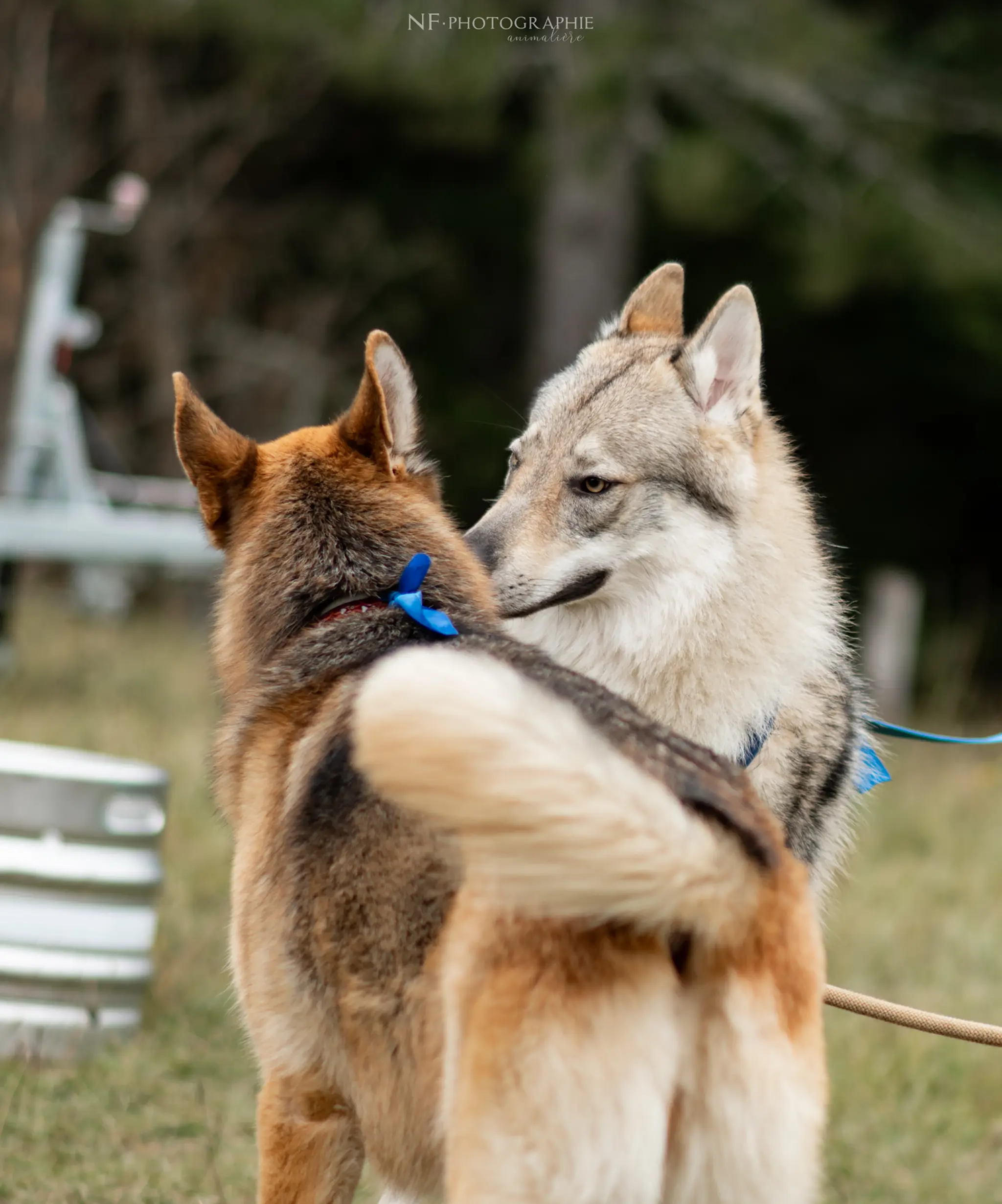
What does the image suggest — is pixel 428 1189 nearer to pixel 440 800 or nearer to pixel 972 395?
pixel 440 800

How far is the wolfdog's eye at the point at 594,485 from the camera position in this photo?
3273 mm

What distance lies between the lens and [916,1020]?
2.94 m

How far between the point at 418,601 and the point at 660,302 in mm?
1622

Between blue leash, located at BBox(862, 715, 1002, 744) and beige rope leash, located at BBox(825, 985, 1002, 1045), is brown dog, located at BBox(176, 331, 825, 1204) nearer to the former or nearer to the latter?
beige rope leash, located at BBox(825, 985, 1002, 1045)

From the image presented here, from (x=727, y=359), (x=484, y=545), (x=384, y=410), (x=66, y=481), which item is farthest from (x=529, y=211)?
(x=384, y=410)

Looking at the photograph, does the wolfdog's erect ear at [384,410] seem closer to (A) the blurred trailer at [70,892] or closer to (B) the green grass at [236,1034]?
(B) the green grass at [236,1034]

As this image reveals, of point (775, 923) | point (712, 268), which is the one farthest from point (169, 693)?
point (712, 268)

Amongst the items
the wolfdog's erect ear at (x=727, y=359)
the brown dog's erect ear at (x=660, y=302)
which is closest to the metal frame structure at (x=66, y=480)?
the brown dog's erect ear at (x=660, y=302)

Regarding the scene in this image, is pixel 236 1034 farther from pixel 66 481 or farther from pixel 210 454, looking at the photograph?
pixel 66 481

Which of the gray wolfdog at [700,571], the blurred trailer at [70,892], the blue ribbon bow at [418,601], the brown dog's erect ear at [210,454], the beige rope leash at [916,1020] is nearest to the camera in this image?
the blue ribbon bow at [418,601]

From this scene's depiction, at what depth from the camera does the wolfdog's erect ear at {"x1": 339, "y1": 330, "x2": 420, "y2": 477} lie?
2.80 metres

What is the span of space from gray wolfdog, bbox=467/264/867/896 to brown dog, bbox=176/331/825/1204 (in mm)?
726

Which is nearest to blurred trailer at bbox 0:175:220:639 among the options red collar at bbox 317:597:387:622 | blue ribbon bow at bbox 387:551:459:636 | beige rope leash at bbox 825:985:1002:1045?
red collar at bbox 317:597:387:622

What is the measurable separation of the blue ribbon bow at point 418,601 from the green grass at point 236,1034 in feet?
3.24
